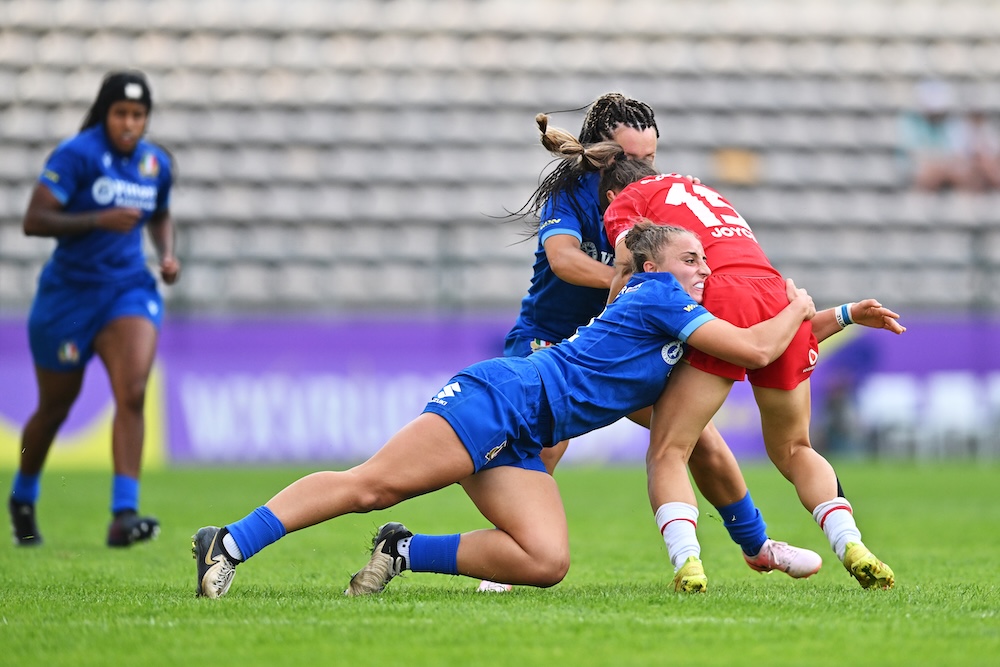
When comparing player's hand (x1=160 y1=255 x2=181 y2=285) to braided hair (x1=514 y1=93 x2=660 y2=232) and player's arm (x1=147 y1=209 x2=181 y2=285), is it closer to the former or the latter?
player's arm (x1=147 y1=209 x2=181 y2=285)

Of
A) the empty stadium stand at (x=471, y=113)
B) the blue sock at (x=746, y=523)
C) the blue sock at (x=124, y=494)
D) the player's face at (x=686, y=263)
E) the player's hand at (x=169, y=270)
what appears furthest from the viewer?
the empty stadium stand at (x=471, y=113)

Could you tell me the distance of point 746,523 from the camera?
196 inches

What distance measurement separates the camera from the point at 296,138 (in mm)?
18125

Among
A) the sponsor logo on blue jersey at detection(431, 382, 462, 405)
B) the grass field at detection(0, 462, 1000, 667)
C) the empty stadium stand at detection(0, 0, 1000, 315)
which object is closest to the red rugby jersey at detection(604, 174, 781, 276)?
the sponsor logo on blue jersey at detection(431, 382, 462, 405)

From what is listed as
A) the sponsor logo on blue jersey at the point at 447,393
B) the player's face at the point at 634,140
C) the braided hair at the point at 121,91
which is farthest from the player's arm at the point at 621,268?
the braided hair at the point at 121,91

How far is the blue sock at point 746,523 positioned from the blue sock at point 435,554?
3.82 ft

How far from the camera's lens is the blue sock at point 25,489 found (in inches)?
270

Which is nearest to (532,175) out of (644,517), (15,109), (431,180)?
(431,180)

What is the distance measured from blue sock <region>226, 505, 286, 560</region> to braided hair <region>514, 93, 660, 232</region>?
5.18ft

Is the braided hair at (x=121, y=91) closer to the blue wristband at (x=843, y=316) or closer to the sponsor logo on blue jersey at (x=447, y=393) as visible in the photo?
the sponsor logo on blue jersey at (x=447, y=393)

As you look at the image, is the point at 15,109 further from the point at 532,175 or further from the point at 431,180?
the point at 532,175

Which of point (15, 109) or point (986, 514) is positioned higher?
point (15, 109)

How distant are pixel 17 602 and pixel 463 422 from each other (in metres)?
1.52

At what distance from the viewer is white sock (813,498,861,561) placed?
446 centimetres
